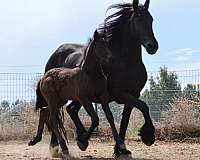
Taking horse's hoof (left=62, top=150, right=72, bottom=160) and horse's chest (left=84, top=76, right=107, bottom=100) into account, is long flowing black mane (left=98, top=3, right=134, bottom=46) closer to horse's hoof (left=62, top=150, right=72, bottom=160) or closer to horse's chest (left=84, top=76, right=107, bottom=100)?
horse's chest (left=84, top=76, right=107, bottom=100)

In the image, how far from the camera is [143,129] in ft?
25.6

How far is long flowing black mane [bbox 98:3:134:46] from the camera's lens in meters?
8.70

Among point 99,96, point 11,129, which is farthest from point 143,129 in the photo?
point 11,129

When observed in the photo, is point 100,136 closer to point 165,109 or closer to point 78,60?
point 165,109

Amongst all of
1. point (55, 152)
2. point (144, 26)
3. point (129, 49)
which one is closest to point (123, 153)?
point (55, 152)

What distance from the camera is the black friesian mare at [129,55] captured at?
7.85m

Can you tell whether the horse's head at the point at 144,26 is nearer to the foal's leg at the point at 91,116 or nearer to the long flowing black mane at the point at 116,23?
the long flowing black mane at the point at 116,23

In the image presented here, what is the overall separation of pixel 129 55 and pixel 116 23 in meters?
0.81

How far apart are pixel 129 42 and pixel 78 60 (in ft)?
4.04

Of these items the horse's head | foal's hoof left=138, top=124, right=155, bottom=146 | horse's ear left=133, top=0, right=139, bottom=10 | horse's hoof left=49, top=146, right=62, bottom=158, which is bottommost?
horse's hoof left=49, top=146, right=62, bottom=158

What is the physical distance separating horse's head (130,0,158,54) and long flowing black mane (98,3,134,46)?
305mm

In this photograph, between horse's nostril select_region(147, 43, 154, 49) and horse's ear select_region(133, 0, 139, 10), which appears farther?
horse's ear select_region(133, 0, 139, 10)

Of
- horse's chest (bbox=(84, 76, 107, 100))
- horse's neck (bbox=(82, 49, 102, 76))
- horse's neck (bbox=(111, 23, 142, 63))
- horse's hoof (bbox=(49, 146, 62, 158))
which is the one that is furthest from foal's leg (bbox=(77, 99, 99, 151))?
horse's neck (bbox=(111, 23, 142, 63))

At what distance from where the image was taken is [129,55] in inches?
328
